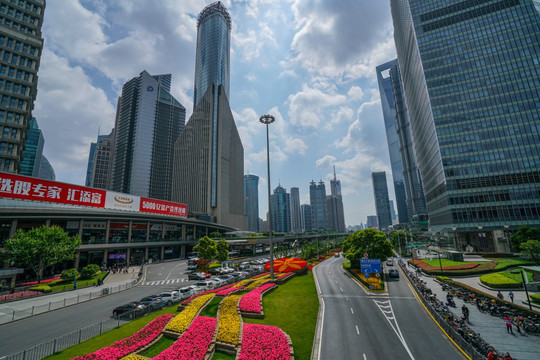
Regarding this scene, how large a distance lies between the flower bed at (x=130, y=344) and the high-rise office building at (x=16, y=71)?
73.6 metres

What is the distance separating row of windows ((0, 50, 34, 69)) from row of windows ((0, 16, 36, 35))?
8.22 m

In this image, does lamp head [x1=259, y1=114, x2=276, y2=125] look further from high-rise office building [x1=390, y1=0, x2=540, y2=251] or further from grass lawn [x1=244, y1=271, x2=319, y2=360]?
high-rise office building [x1=390, y1=0, x2=540, y2=251]

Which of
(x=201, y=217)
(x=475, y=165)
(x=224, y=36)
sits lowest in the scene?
(x=201, y=217)

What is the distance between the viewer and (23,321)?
25562mm

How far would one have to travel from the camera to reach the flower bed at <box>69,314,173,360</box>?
49.6ft

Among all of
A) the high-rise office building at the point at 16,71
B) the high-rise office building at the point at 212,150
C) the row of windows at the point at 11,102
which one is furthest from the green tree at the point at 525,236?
the row of windows at the point at 11,102

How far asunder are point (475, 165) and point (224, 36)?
593ft

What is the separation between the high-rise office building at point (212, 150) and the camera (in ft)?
490

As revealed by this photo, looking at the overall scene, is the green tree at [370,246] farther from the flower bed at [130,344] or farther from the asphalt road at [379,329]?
the flower bed at [130,344]

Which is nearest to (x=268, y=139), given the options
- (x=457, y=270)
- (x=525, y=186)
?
(x=457, y=270)

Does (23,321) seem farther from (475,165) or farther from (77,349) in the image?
(475,165)

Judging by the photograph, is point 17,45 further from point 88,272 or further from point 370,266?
point 370,266

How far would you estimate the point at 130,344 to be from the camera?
55.5 feet

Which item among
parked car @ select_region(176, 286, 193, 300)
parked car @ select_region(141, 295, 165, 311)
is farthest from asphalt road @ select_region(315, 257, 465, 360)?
parked car @ select_region(141, 295, 165, 311)
